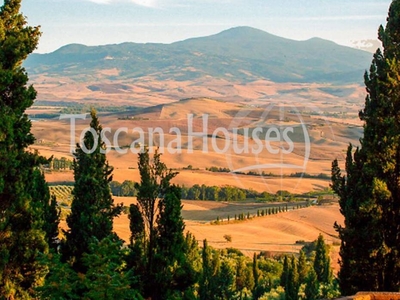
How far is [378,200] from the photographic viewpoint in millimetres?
17031

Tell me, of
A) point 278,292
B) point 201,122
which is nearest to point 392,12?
point 278,292

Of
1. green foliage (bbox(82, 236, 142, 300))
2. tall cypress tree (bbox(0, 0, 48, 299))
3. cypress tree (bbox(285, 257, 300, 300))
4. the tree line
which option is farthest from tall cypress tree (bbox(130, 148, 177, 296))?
cypress tree (bbox(285, 257, 300, 300))

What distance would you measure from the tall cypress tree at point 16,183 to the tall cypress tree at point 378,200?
9267 millimetres

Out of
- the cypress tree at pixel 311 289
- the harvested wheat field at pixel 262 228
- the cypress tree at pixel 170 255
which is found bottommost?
the harvested wheat field at pixel 262 228

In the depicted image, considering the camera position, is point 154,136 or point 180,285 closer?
point 180,285

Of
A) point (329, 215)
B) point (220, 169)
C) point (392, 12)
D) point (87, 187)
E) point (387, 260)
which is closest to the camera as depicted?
point (387, 260)

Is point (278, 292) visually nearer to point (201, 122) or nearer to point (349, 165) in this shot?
point (349, 165)

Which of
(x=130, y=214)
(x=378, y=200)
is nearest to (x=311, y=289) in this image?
(x=378, y=200)

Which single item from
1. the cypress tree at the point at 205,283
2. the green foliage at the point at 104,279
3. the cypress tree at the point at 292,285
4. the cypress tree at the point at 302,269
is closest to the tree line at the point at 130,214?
the green foliage at the point at 104,279

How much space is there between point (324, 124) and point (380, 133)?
6733 inches

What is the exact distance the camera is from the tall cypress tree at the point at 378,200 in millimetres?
16891

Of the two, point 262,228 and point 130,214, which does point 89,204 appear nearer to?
point 130,214

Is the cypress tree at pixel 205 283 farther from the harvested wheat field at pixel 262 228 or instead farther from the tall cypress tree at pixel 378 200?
the harvested wheat field at pixel 262 228

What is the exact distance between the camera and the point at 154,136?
149750 mm
